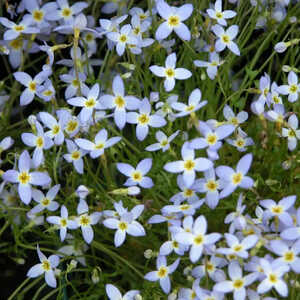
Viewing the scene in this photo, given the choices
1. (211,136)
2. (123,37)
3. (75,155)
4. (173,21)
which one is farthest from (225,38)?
(75,155)

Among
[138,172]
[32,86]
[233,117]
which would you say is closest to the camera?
[138,172]

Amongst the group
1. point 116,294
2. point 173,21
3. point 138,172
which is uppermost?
point 173,21

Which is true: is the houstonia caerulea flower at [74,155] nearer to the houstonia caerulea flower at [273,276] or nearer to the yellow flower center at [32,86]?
the yellow flower center at [32,86]

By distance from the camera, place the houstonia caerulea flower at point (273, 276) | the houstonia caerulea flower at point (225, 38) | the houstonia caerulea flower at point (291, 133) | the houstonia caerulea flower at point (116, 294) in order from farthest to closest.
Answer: the houstonia caerulea flower at point (225, 38) < the houstonia caerulea flower at point (291, 133) < the houstonia caerulea flower at point (116, 294) < the houstonia caerulea flower at point (273, 276)

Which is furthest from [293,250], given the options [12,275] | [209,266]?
[12,275]

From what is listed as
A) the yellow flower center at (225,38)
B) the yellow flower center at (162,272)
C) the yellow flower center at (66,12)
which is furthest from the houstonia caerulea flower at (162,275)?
the yellow flower center at (66,12)

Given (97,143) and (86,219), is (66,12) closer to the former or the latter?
(97,143)

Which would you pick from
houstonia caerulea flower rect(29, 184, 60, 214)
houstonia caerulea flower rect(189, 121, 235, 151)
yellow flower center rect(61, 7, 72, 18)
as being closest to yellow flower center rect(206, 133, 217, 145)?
houstonia caerulea flower rect(189, 121, 235, 151)
